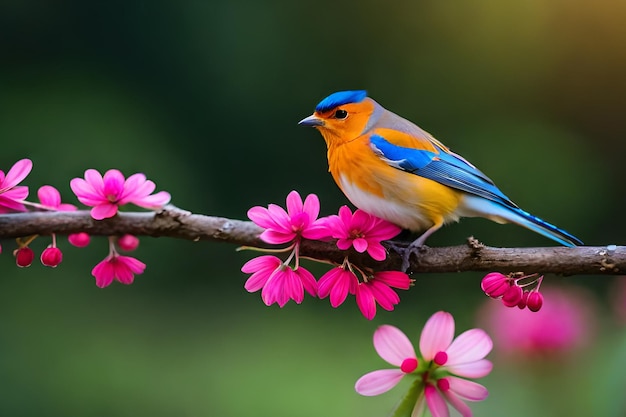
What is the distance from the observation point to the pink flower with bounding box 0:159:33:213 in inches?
28.5

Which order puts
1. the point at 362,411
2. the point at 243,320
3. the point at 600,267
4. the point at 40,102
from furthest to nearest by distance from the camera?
the point at 40,102, the point at 243,320, the point at 362,411, the point at 600,267

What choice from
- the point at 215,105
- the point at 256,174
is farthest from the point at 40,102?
the point at 256,174

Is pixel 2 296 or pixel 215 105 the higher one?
pixel 215 105

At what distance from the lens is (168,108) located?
11.5 ft

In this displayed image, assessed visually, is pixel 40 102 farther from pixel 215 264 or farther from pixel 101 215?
pixel 101 215

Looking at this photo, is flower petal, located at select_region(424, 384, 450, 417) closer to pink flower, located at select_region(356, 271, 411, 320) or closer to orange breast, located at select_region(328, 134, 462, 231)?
pink flower, located at select_region(356, 271, 411, 320)

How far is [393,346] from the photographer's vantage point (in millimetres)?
608

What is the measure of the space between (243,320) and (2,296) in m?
0.97

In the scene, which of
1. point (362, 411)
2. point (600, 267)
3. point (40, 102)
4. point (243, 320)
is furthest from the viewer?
point (40, 102)

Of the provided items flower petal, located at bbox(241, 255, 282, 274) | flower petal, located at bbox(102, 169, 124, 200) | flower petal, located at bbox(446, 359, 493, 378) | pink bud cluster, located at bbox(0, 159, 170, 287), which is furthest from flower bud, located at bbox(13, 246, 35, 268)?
flower petal, located at bbox(446, 359, 493, 378)

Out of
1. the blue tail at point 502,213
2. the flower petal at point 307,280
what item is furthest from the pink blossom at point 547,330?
the flower petal at point 307,280

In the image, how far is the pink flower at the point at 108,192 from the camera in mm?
732

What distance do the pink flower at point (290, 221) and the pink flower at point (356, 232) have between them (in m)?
0.01

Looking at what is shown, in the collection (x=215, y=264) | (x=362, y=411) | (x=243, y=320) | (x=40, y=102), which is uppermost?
(x=40, y=102)
